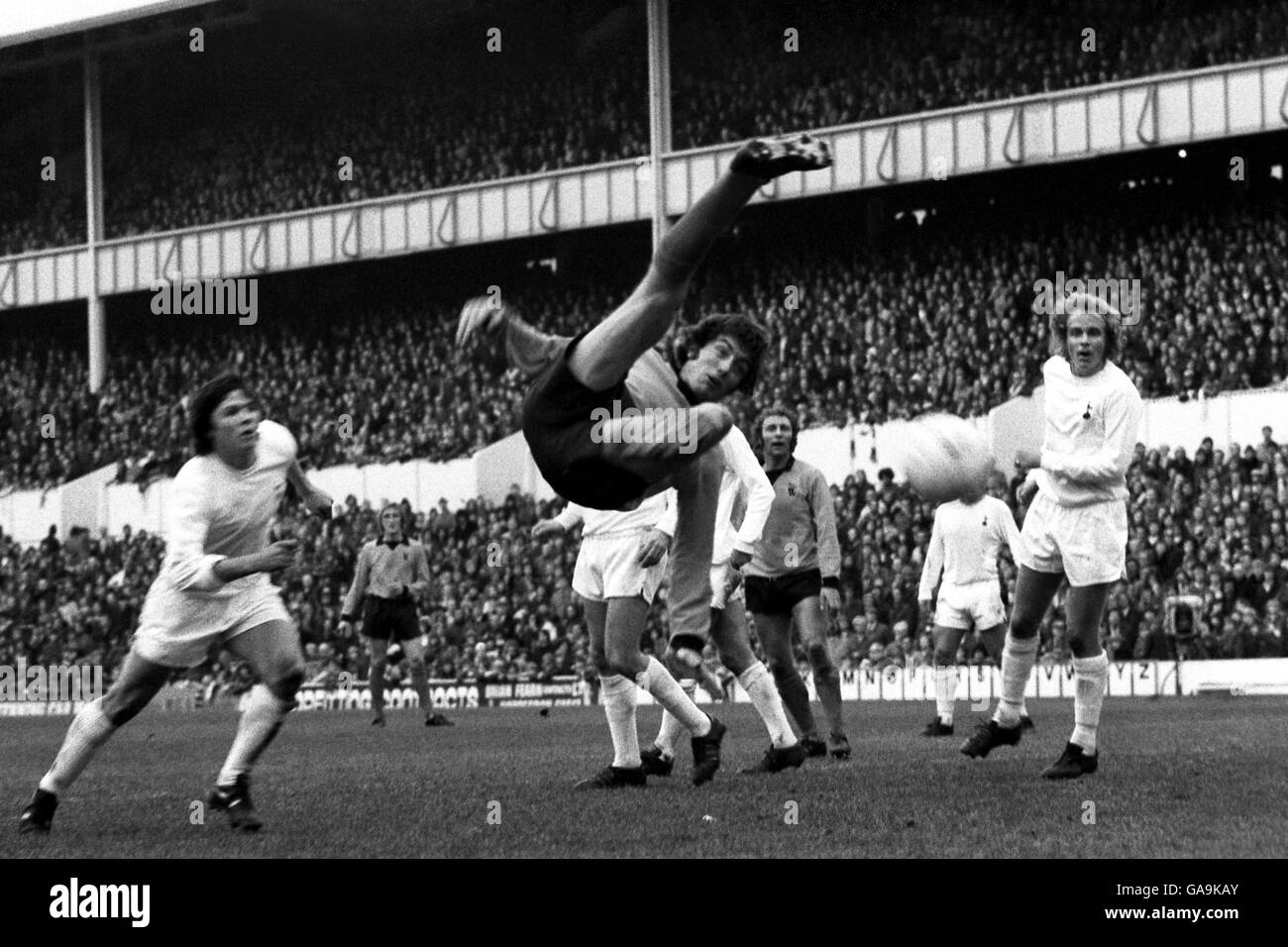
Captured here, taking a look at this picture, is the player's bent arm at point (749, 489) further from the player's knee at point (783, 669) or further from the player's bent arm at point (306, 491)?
the player's bent arm at point (306, 491)

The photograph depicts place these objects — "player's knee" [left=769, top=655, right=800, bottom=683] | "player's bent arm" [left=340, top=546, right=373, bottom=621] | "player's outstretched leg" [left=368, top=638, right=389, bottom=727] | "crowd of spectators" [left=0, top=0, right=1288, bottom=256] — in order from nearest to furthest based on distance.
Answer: "player's knee" [left=769, top=655, right=800, bottom=683], "player's bent arm" [left=340, top=546, right=373, bottom=621], "player's outstretched leg" [left=368, top=638, right=389, bottom=727], "crowd of spectators" [left=0, top=0, right=1288, bottom=256]

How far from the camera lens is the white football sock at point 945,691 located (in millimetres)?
16562

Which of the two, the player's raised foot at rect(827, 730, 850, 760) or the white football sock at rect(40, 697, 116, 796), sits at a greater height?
the white football sock at rect(40, 697, 116, 796)

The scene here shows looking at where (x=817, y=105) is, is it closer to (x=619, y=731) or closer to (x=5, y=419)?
(x=5, y=419)

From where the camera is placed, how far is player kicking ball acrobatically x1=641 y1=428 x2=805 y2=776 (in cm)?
1186

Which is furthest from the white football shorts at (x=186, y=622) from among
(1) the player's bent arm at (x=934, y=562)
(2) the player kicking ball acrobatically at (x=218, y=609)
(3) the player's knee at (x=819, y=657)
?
(1) the player's bent arm at (x=934, y=562)

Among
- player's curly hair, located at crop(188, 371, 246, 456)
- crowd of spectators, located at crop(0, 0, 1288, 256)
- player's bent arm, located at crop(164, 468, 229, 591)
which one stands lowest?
player's bent arm, located at crop(164, 468, 229, 591)

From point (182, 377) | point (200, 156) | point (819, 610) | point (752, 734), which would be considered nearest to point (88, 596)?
point (182, 377)

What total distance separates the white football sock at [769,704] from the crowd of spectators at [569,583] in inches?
447

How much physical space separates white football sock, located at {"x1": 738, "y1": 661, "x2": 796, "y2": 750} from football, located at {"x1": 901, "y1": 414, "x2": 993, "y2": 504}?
278 centimetres

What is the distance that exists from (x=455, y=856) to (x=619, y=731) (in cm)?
353

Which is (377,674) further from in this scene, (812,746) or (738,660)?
(738,660)

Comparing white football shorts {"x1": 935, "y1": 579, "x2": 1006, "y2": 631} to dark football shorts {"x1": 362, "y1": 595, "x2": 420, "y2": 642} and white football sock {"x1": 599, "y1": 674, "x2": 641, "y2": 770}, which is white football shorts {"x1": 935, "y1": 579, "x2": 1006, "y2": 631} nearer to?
white football sock {"x1": 599, "y1": 674, "x2": 641, "y2": 770}

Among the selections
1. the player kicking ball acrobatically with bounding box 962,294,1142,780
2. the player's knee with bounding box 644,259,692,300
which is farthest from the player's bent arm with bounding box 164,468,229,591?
the player kicking ball acrobatically with bounding box 962,294,1142,780
